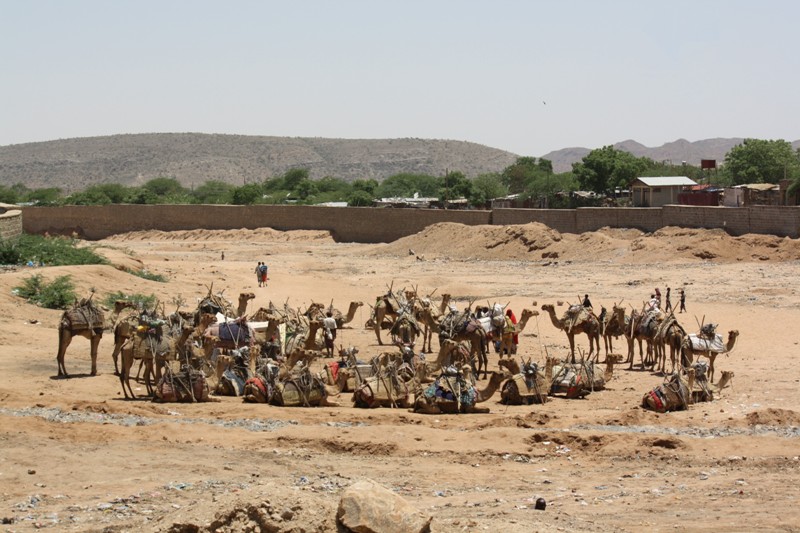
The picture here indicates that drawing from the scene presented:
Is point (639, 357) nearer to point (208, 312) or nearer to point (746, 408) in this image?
point (746, 408)

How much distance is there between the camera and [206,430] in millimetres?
15008

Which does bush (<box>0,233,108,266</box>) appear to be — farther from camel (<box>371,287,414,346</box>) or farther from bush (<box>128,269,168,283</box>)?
camel (<box>371,287,414,346</box>)

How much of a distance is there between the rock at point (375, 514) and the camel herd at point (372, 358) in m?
7.58

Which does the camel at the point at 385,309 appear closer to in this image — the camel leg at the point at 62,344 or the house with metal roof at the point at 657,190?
the camel leg at the point at 62,344

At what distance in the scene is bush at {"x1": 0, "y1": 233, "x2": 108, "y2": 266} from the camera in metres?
A: 35.3

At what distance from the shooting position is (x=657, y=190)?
56.5 m

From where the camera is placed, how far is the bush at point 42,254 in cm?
3531

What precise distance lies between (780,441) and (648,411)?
7.76ft

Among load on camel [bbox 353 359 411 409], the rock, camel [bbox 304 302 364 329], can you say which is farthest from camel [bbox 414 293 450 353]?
the rock

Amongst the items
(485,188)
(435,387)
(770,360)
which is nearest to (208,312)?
(435,387)

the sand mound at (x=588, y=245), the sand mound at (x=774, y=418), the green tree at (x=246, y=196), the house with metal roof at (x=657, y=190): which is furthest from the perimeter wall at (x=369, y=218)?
the sand mound at (x=774, y=418)

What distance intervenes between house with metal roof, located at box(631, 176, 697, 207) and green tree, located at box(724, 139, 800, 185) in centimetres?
1864

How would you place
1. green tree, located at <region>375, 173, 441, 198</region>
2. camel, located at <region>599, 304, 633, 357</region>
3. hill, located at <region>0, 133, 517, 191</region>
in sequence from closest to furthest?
camel, located at <region>599, 304, 633, 357</region>
green tree, located at <region>375, 173, 441, 198</region>
hill, located at <region>0, 133, 517, 191</region>

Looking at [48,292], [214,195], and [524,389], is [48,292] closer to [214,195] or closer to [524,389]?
[524,389]
